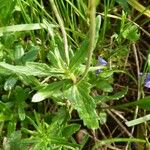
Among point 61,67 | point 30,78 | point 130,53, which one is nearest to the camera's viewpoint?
point 61,67

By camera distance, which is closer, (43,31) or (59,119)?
(59,119)

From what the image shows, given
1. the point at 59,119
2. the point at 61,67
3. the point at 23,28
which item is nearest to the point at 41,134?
the point at 59,119

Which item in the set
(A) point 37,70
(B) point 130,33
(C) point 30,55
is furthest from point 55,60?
(B) point 130,33

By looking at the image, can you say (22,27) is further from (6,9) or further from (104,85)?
(104,85)

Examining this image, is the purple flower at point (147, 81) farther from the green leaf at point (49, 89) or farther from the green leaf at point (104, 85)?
the green leaf at point (49, 89)

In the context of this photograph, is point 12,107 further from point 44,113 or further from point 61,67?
point 61,67

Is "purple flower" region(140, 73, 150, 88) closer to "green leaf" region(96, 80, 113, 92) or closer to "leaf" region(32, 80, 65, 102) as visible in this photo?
"green leaf" region(96, 80, 113, 92)

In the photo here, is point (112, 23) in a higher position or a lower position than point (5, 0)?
lower

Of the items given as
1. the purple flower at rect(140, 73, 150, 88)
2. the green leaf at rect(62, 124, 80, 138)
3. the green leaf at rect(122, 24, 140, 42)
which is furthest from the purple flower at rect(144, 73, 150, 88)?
the green leaf at rect(62, 124, 80, 138)
